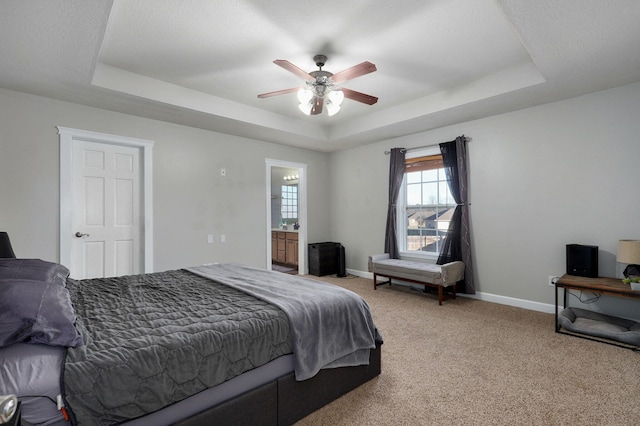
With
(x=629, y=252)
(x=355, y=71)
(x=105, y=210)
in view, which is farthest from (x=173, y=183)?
(x=629, y=252)

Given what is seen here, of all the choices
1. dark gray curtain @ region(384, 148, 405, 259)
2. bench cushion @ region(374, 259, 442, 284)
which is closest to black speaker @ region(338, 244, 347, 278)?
dark gray curtain @ region(384, 148, 405, 259)

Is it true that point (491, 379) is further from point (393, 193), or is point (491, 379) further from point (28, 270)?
point (393, 193)

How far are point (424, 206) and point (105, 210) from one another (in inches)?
176

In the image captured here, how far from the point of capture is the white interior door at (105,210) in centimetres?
365

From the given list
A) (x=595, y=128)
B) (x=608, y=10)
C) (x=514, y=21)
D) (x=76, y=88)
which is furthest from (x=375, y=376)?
(x=76, y=88)

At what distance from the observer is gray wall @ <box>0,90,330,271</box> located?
323cm

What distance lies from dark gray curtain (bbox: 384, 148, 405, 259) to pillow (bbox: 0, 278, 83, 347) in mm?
4377

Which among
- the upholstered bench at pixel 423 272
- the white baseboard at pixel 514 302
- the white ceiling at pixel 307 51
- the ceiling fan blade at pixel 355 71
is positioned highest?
the white ceiling at pixel 307 51

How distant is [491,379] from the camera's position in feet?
7.28

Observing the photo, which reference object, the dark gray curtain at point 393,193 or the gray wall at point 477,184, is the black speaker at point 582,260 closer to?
the gray wall at point 477,184

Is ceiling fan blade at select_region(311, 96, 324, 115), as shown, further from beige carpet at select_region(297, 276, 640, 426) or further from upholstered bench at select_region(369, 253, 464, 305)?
upholstered bench at select_region(369, 253, 464, 305)

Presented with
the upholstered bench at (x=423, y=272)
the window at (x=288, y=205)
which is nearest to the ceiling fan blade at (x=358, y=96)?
the upholstered bench at (x=423, y=272)

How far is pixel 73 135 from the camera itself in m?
3.54

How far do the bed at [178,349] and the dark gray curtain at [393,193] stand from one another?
9.91ft
